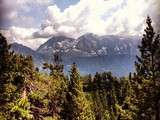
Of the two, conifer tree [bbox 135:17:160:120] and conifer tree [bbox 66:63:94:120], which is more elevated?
conifer tree [bbox 135:17:160:120]

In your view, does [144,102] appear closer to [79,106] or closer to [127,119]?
[127,119]

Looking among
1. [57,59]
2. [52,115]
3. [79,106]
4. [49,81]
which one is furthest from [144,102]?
[57,59]

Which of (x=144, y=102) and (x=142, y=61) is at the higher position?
(x=142, y=61)

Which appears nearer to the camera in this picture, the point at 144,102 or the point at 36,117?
the point at 144,102

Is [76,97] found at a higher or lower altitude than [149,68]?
lower

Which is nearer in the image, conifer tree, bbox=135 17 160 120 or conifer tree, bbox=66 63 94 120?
conifer tree, bbox=135 17 160 120

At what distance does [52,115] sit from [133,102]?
109ft

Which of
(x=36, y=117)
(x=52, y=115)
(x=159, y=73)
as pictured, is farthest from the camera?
(x=52, y=115)

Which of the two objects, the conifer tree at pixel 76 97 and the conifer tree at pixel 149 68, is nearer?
the conifer tree at pixel 149 68

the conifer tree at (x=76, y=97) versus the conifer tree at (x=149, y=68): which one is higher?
the conifer tree at (x=149, y=68)

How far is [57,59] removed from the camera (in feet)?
393

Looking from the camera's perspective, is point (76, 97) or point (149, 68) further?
point (76, 97)

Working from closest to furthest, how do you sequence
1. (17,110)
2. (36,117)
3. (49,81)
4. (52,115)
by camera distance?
(17,110) < (36,117) < (52,115) < (49,81)

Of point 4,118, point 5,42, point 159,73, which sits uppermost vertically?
point 5,42
